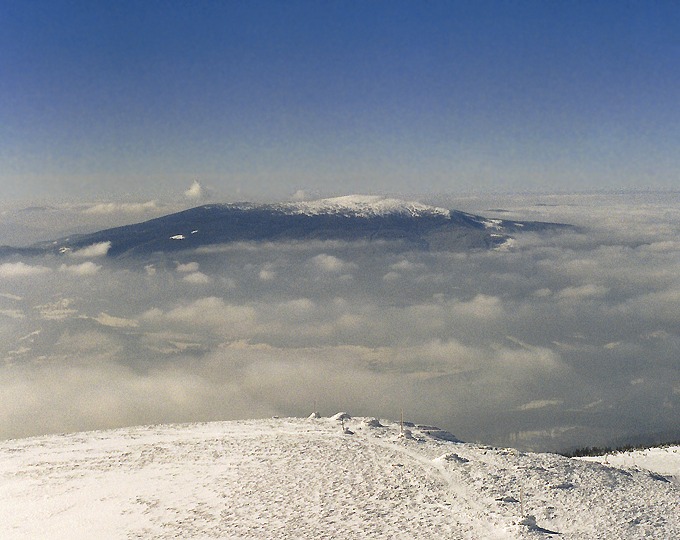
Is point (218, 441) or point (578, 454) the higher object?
point (218, 441)

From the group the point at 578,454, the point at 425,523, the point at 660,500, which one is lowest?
the point at 578,454

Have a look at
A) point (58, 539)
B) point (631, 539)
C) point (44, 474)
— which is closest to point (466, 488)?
point (631, 539)

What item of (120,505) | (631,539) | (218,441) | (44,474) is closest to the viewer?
(631,539)

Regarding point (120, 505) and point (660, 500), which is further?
point (660, 500)

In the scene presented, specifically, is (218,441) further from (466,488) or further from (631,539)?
(631,539)

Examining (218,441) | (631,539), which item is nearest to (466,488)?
(631,539)

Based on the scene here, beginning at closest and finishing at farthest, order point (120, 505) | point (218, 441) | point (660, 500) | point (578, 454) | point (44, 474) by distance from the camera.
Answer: point (120, 505) → point (660, 500) → point (44, 474) → point (218, 441) → point (578, 454)

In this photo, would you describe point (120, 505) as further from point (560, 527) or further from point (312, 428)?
point (560, 527)
